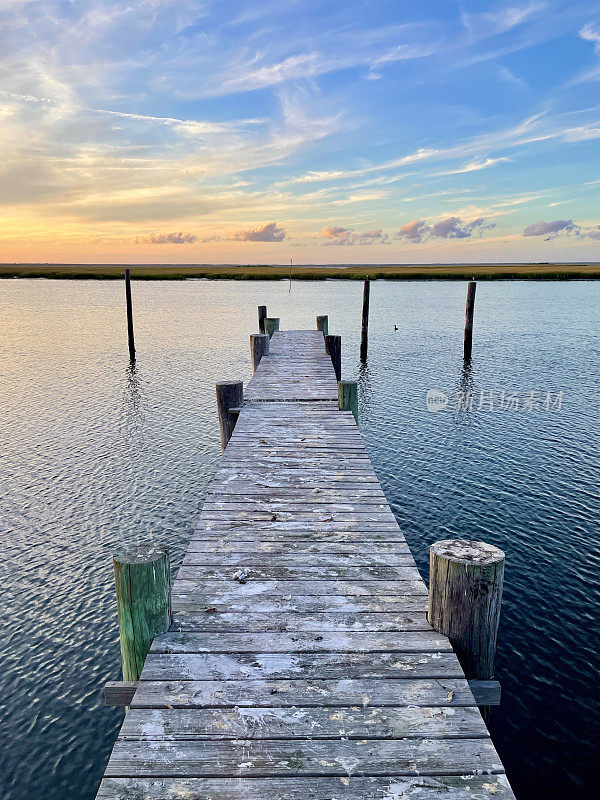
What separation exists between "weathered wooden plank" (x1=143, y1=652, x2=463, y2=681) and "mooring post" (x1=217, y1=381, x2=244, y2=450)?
24.3ft

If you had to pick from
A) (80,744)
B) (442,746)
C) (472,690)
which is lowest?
(80,744)

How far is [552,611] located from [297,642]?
5873 millimetres

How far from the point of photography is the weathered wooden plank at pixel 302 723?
3387mm

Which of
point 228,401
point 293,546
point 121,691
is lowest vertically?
point 121,691

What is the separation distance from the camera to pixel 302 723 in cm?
348

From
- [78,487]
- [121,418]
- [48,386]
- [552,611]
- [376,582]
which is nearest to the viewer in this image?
[376,582]

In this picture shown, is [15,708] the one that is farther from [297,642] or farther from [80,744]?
[297,642]

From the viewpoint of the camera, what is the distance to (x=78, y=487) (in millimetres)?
12594

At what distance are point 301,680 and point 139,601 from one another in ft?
4.66

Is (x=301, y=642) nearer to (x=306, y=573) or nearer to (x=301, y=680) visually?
(x=301, y=680)

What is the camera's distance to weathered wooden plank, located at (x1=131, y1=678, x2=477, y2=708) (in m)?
3.65

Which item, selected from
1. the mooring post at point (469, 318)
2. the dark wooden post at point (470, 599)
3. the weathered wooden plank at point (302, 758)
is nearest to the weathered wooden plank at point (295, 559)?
the dark wooden post at point (470, 599)

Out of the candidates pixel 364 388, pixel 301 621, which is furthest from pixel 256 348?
pixel 301 621

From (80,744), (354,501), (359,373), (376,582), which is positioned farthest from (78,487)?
(359,373)
